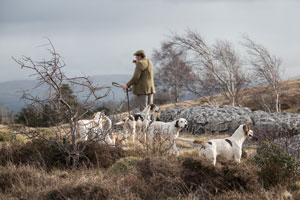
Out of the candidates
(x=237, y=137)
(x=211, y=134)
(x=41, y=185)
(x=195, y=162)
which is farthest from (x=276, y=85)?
(x=41, y=185)

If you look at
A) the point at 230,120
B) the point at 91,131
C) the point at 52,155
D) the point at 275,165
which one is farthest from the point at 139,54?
the point at 275,165

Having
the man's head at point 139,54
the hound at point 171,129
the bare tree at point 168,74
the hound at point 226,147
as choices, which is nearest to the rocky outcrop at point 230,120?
the man's head at point 139,54

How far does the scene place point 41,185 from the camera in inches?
204

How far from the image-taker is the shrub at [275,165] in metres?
5.41

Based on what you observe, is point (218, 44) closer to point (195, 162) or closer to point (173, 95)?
point (195, 162)

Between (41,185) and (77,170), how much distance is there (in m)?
1.27

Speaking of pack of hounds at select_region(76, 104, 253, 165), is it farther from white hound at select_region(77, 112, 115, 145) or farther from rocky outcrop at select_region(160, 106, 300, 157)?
rocky outcrop at select_region(160, 106, 300, 157)

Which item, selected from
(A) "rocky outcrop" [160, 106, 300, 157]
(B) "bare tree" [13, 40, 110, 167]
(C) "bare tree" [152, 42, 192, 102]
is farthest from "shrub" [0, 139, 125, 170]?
(C) "bare tree" [152, 42, 192, 102]

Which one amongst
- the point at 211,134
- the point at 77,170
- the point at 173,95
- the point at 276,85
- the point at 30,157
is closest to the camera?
the point at 77,170

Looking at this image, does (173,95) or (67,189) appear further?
(173,95)

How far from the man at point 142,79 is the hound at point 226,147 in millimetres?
3972

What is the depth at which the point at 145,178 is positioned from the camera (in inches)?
206

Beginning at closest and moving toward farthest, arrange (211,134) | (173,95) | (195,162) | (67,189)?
(67,189) < (195,162) < (211,134) < (173,95)

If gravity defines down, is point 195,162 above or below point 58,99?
below
